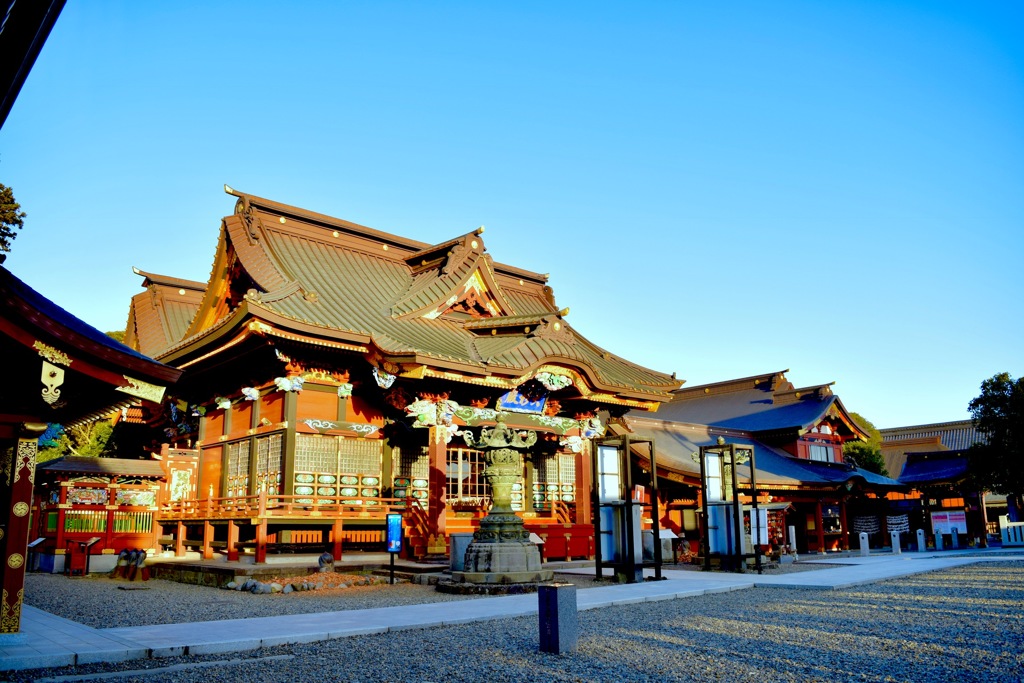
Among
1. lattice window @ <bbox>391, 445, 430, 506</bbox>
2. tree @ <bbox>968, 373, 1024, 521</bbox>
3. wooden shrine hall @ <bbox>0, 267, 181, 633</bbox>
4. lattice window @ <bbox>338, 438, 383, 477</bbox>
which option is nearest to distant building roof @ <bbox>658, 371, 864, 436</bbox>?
tree @ <bbox>968, 373, 1024, 521</bbox>

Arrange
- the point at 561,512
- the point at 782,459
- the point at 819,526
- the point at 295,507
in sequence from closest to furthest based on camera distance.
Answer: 1. the point at 295,507
2. the point at 561,512
3. the point at 819,526
4. the point at 782,459

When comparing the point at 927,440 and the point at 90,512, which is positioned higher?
the point at 927,440

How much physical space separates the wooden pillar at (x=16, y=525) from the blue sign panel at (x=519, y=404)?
1396 centimetres

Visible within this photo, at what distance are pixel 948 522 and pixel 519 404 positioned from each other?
23067mm

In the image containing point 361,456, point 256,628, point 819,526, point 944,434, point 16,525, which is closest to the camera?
point 16,525

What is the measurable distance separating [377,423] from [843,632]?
46.7 ft

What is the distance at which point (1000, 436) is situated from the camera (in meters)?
32.9

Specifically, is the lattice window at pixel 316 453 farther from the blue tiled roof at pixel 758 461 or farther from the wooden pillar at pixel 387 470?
the blue tiled roof at pixel 758 461

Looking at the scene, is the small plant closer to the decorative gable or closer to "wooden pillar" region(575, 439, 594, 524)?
"wooden pillar" region(575, 439, 594, 524)

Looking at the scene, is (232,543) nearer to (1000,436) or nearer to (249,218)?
(249,218)

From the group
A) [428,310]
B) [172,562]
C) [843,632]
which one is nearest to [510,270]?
[428,310]

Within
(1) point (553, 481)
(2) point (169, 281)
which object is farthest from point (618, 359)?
(2) point (169, 281)

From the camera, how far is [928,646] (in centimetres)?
828

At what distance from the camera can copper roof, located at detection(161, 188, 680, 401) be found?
65.0 feet
